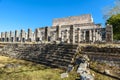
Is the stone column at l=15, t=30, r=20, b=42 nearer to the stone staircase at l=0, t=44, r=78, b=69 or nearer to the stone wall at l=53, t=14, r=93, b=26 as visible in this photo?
the stone staircase at l=0, t=44, r=78, b=69

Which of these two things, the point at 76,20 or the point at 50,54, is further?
the point at 76,20

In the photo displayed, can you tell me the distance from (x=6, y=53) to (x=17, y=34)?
9501 mm

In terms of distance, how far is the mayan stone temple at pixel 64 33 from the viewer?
21125 mm

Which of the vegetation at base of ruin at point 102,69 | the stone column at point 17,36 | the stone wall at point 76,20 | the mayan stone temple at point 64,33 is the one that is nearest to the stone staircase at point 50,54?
the vegetation at base of ruin at point 102,69

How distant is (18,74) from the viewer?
33.4ft

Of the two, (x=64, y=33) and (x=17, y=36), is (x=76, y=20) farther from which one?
(x=17, y=36)

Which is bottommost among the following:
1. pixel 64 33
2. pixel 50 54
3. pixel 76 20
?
pixel 50 54

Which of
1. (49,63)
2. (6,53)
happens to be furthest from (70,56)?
(6,53)

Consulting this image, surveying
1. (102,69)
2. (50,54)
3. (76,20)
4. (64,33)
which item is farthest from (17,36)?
(102,69)

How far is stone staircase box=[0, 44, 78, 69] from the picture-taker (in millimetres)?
12148

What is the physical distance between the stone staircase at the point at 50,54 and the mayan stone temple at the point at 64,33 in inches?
107

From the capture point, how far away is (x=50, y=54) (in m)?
14.2

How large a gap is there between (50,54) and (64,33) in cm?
1942

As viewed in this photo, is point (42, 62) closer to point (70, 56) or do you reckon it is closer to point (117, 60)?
point (70, 56)
